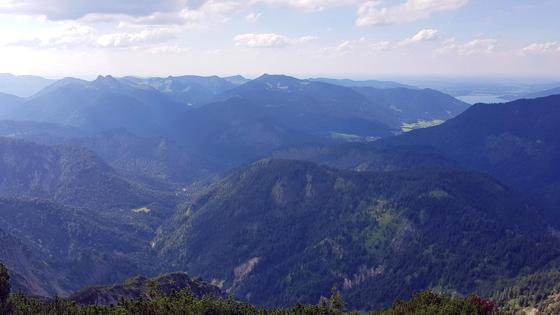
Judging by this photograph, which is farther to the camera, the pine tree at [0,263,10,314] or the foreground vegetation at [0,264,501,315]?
the foreground vegetation at [0,264,501,315]

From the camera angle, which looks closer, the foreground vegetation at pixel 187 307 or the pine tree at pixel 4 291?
the pine tree at pixel 4 291

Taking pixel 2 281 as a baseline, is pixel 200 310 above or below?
below

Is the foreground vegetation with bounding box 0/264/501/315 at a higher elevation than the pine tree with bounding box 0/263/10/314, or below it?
below

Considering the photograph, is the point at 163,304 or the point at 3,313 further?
the point at 163,304

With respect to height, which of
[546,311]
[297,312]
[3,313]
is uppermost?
[3,313]

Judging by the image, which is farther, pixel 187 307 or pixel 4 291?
pixel 187 307

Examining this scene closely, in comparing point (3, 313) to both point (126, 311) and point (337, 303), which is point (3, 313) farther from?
point (337, 303)

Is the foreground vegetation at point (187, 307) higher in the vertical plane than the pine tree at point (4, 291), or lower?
lower

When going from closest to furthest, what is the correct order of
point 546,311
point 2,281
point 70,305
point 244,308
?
point 2,281
point 70,305
point 244,308
point 546,311

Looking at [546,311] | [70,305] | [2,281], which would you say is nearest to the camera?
[2,281]

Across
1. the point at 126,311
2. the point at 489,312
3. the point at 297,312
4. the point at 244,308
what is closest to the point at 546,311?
the point at 489,312

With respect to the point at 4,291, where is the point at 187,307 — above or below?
below
